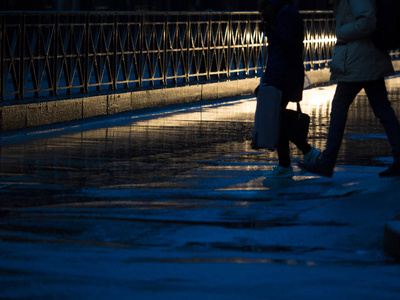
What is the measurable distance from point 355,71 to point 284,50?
68 centimetres

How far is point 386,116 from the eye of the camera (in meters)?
9.47

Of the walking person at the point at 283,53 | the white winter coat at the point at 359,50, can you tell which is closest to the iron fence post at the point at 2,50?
the walking person at the point at 283,53

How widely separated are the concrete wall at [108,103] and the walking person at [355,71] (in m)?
1.53

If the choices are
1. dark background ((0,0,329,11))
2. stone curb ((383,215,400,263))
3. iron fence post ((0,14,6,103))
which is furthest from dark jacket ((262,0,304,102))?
dark background ((0,0,329,11))

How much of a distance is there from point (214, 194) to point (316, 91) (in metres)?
13.1

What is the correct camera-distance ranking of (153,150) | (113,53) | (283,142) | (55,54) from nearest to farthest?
1. (283,142)
2. (153,150)
3. (55,54)
4. (113,53)

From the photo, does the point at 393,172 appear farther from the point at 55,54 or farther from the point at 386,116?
the point at 55,54

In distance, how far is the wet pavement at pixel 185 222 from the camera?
573cm

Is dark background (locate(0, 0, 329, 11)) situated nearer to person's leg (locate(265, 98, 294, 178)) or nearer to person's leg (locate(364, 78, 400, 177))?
person's leg (locate(265, 98, 294, 178))

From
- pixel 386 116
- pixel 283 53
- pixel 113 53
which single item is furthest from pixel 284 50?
pixel 113 53

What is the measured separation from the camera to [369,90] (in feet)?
31.1

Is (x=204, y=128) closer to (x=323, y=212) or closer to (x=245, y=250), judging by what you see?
(x=323, y=212)

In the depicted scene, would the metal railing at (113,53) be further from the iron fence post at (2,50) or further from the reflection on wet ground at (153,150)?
the reflection on wet ground at (153,150)

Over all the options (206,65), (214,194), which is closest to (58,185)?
(214,194)
